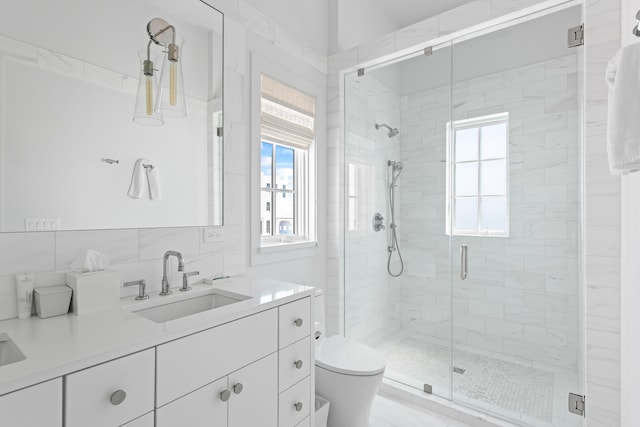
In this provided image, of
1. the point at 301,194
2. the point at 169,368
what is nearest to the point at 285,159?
the point at 301,194

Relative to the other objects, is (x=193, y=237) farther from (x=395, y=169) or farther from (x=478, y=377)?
(x=478, y=377)

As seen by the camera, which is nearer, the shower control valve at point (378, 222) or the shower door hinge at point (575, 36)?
the shower door hinge at point (575, 36)

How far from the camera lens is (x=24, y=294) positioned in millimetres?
1054

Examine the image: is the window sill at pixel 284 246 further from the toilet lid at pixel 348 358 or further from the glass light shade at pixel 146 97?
the glass light shade at pixel 146 97

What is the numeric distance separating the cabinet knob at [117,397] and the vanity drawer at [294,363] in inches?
23.6

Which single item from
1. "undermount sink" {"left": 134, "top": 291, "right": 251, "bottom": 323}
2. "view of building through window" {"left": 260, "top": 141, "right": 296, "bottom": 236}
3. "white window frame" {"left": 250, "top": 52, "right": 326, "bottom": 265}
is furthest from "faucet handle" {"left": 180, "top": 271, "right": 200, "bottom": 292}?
"view of building through window" {"left": 260, "top": 141, "right": 296, "bottom": 236}

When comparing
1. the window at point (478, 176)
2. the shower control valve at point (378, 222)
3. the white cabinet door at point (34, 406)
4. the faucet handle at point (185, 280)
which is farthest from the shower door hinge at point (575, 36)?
the white cabinet door at point (34, 406)

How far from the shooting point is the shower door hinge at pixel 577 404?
1641 mm

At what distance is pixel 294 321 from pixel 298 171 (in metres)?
1.30

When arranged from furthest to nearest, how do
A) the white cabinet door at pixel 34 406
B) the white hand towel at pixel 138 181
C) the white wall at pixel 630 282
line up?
the white hand towel at pixel 138 181, the white wall at pixel 630 282, the white cabinet door at pixel 34 406

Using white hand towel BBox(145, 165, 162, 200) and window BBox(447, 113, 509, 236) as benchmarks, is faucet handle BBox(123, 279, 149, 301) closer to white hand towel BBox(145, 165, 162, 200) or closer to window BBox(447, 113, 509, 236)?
white hand towel BBox(145, 165, 162, 200)

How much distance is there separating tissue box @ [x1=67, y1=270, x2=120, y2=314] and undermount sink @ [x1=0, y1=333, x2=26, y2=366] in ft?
0.62


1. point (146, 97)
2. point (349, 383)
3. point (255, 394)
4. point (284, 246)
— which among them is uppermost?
point (146, 97)

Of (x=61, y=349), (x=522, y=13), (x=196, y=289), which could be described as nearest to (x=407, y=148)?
(x=522, y=13)
